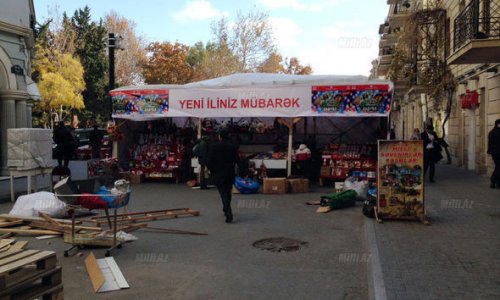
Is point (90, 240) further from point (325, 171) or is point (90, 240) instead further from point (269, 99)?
point (325, 171)

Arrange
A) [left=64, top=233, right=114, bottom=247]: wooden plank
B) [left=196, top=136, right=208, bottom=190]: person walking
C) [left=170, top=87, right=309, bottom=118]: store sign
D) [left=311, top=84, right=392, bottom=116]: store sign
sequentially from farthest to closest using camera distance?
[left=170, top=87, right=309, bottom=118]: store sign
[left=196, top=136, right=208, bottom=190]: person walking
[left=311, top=84, right=392, bottom=116]: store sign
[left=64, top=233, right=114, bottom=247]: wooden plank

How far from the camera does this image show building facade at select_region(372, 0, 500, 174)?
47.5 ft

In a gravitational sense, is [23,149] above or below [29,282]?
above

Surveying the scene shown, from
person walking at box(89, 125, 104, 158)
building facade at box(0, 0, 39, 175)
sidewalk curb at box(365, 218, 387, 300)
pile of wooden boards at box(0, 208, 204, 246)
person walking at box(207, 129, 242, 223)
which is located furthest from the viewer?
person walking at box(89, 125, 104, 158)

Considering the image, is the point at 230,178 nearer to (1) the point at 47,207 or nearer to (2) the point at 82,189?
(2) the point at 82,189

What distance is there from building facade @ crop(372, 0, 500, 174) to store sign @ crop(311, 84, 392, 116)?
2.87m

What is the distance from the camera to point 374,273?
5.66 meters

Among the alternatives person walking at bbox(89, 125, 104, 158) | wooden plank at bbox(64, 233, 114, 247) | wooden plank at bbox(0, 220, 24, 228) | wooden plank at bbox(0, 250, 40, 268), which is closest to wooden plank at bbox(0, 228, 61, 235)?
wooden plank at bbox(0, 220, 24, 228)

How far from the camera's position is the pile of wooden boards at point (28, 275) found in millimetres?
3721

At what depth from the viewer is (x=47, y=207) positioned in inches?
376

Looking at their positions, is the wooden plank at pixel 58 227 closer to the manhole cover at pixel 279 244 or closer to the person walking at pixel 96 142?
the manhole cover at pixel 279 244

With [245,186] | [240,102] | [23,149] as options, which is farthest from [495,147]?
[23,149]

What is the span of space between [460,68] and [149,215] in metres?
15.5

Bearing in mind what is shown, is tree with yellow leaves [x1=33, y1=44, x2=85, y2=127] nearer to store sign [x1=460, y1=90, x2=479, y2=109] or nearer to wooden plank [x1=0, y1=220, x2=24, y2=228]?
store sign [x1=460, y1=90, x2=479, y2=109]
